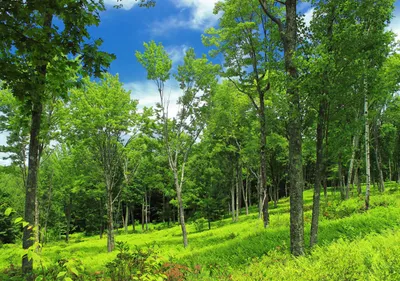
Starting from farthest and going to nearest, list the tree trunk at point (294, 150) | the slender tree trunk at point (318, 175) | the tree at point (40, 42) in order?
1. the slender tree trunk at point (318, 175)
2. the tree trunk at point (294, 150)
3. the tree at point (40, 42)

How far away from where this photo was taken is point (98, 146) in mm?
21953

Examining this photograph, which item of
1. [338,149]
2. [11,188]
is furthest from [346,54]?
[11,188]

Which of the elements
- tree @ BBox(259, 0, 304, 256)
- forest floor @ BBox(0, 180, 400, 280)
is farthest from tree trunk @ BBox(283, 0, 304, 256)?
forest floor @ BBox(0, 180, 400, 280)

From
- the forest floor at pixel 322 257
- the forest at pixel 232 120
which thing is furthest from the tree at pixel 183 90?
the forest floor at pixel 322 257

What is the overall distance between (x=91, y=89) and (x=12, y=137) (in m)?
7.57

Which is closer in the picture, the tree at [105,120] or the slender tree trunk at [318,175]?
the slender tree trunk at [318,175]

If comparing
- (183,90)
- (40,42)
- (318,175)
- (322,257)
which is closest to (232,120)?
(183,90)

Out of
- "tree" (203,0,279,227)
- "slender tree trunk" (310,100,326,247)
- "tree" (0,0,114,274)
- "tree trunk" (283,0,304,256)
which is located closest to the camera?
"tree" (0,0,114,274)

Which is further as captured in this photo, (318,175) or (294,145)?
(318,175)

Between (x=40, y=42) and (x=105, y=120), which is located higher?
(x=105, y=120)

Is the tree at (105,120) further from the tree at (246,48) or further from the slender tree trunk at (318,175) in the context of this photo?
the slender tree trunk at (318,175)

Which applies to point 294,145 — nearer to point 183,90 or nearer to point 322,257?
point 322,257

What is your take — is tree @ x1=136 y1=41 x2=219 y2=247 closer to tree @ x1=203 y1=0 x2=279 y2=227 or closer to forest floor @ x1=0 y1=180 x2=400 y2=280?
tree @ x1=203 y1=0 x2=279 y2=227

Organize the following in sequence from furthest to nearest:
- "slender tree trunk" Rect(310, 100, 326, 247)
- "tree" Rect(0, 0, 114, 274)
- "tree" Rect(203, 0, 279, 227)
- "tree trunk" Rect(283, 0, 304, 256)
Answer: "tree" Rect(203, 0, 279, 227) → "slender tree trunk" Rect(310, 100, 326, 247) → "tree trunk" Rect(283, 0, 304, 256) → "tree" Rect(0, 0, 114, 274)
